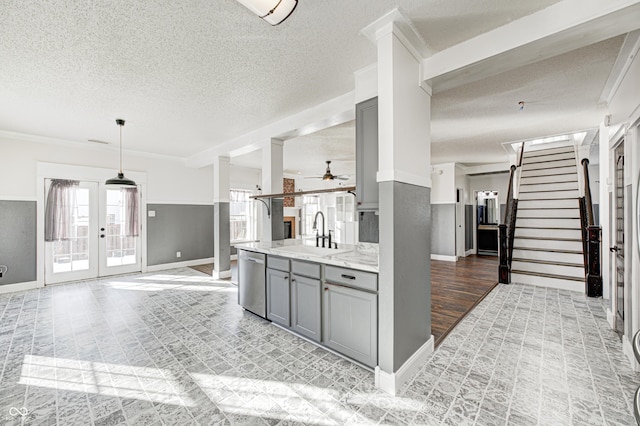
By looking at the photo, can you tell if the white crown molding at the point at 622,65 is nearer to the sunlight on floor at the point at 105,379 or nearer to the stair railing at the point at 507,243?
the stair railing at the point at 507,243

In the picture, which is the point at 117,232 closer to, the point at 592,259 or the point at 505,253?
the point at 505,253

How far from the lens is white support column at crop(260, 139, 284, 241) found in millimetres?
4211

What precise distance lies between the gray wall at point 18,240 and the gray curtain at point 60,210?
0.64ft

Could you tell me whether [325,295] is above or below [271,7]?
below

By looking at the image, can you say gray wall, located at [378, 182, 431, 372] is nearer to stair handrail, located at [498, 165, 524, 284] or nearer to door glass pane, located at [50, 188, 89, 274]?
stair handrail, located at [498, 165, 524, 284]

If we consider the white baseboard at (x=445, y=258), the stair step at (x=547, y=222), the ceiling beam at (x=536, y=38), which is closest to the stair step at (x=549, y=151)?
the stair step at (x=547, y=222)

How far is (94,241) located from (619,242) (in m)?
8.16

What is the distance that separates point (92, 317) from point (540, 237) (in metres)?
7.50

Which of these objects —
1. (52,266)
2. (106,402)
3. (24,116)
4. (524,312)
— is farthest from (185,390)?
(52,266)

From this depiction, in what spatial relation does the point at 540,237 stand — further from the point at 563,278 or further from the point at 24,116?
the point at 24,116

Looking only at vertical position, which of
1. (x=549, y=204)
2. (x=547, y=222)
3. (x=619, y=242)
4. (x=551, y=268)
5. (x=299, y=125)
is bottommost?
(x=551, y=268)

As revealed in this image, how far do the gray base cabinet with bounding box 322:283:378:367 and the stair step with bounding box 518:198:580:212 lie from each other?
5.36 meters

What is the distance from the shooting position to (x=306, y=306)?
2777mm

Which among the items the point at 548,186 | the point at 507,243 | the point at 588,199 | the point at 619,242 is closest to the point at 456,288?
the point at 507,243
